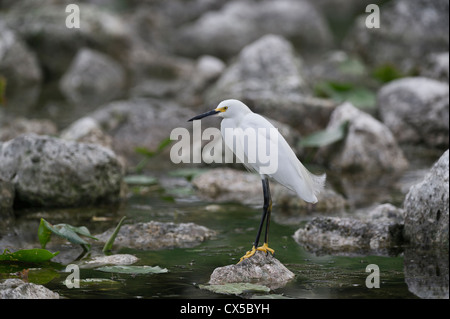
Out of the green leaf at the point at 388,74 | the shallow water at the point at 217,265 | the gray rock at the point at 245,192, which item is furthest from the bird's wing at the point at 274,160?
the green leaf at the point at 388,74

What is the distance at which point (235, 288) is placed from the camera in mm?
5168

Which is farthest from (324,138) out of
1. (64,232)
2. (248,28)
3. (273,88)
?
(248,28)

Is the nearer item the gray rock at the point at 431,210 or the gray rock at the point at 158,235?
the gray rock at the point at 431,210

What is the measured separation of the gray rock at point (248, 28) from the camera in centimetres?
2097

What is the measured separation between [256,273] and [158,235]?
1670mm

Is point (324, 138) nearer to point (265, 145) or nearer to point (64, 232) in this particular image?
point (265, 145)

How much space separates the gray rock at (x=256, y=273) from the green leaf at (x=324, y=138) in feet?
15.4

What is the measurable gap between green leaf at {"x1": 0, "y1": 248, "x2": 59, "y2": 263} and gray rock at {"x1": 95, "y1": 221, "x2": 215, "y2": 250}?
975 mm

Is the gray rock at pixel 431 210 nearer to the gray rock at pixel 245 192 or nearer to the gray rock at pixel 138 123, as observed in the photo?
the gray rock at pixel 245 192

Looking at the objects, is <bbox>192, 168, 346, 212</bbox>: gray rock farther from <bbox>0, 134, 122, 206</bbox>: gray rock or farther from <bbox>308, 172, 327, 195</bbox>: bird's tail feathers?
<bbox>308, 172, 327, 195</bbox>: bird's tail feathers

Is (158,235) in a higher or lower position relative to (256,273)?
higher

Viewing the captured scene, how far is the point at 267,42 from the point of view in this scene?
47.8 feet
